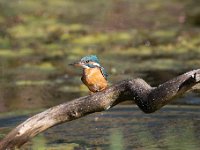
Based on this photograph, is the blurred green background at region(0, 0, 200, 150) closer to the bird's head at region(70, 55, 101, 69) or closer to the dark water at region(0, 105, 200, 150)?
the dark water at region(0, 105, 200, 150)

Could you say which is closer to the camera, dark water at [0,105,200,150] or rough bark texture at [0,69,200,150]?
rough bark texture at [0,69,200,150]

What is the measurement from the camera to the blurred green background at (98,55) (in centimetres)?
939

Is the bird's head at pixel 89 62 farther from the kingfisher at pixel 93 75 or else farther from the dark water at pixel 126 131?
the dark water at pixel 126 131

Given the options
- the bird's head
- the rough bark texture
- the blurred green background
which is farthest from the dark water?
the bird's head

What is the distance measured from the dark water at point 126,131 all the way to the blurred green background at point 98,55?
0.01 meters

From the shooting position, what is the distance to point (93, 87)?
8.14 metres

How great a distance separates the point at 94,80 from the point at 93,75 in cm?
10

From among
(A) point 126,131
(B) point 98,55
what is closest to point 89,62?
(A) point 126,131

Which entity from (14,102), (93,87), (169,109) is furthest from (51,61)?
(93,87)

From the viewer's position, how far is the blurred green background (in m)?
9.39

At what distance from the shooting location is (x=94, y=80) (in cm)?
815

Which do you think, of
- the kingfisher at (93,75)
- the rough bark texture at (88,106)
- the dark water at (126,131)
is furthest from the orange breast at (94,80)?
the dark water at (126,131)

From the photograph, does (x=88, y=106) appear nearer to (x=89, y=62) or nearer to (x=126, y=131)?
(x=89, y=62)

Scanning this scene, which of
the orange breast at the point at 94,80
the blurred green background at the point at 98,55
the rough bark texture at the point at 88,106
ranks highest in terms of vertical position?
the blurred green background at the point at 98,55
